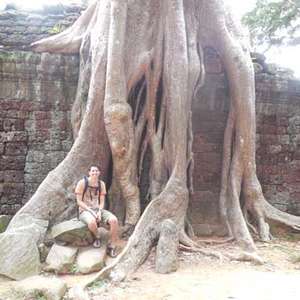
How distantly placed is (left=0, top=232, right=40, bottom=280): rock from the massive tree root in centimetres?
41

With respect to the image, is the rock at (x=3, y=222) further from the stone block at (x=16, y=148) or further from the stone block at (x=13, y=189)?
the stone block at (x=16, y=148)

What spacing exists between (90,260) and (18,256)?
58 cm

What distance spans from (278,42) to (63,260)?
7.61m

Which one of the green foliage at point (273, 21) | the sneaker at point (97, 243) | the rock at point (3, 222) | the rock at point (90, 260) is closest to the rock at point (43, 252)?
the rock at point (90, 260)

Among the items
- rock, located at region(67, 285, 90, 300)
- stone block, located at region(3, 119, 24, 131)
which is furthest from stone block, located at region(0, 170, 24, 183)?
rock, located at region(67, 285, 90, 300)

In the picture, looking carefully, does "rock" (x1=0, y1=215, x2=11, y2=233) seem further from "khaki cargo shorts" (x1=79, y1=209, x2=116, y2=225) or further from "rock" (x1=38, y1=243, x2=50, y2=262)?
"khaki cargo shorts" (x1=79, y1=209, x2=116, y2=225)

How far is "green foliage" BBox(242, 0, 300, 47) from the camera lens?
837cm

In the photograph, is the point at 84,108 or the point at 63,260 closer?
the point at 63,260

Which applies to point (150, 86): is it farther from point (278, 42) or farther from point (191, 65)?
point (278, 42)

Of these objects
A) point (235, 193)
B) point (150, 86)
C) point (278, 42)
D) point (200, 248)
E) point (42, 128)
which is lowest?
point (200, 248)

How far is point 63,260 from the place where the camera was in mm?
3350

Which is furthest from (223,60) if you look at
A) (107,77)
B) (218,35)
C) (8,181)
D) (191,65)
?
(8,181)

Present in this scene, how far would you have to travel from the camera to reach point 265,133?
5.64m

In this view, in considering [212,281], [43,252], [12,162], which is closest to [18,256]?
[43,252]
